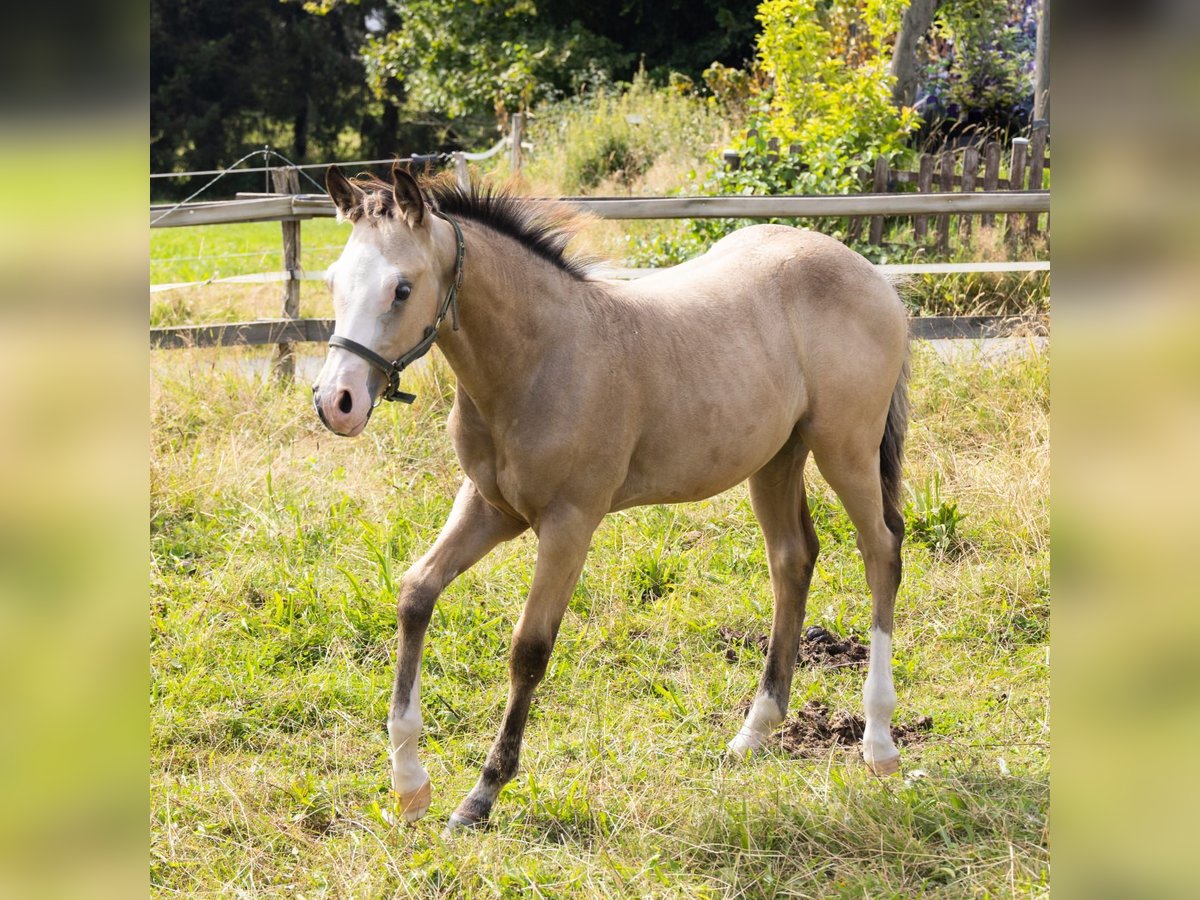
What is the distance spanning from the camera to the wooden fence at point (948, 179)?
→ 10203 millimetres

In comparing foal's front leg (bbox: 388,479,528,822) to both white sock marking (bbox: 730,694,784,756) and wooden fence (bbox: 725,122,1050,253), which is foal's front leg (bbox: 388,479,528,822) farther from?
wooden fence (bbox: 725,122,1050,253)

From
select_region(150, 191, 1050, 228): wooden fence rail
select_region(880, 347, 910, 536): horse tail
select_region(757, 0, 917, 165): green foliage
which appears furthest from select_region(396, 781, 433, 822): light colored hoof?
select_region(757, 0, 917, 165): green foliage

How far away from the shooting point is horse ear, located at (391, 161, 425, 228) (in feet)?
9.67

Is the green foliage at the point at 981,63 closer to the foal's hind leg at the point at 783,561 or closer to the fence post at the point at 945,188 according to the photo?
the fence post at the point at 945,188

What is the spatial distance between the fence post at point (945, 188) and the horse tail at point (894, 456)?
20.7 feet

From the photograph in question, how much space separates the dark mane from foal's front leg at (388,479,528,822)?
31.6 inches

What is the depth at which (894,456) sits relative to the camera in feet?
14.4

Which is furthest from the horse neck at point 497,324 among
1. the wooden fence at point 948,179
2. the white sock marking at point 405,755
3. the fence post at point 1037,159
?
the fence post at point 1037,159

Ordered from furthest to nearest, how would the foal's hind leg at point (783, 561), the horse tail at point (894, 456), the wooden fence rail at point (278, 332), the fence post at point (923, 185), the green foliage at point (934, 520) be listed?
the fence post at point (923, 185) < the wooden fence rail at point (278, 332) < the green foliage at point (934, 520) < the horse tail at point (894, 456) < the foal's hind leg at point (783, 561)

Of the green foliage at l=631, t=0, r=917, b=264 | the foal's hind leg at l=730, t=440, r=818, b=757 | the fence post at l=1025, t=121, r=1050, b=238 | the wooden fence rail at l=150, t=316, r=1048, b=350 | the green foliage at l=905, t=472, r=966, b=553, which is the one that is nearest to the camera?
the foal's hind leg at l=730, t=440, r=818, b=757

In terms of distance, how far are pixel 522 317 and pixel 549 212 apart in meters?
0.43

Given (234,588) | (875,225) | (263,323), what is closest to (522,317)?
(234,588)

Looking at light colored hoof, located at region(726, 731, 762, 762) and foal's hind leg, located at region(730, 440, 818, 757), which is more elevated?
foal's hind leg, located at region(730, 440, 818, 757)

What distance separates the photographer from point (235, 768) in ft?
12.1
